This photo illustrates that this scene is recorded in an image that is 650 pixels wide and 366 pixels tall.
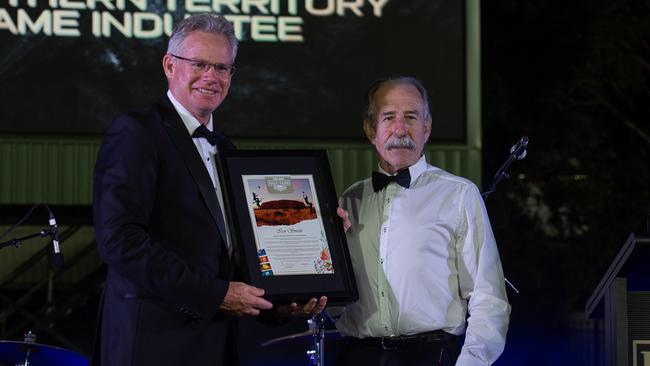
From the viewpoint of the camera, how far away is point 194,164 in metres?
2.96

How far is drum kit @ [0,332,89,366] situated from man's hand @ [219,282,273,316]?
191 centimetres

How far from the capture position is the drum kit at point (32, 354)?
4.62 m

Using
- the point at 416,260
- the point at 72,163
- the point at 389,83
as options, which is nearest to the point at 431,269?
the point at 416,260

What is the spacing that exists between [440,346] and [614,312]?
0.56 m

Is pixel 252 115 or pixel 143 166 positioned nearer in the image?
pixel 143 166

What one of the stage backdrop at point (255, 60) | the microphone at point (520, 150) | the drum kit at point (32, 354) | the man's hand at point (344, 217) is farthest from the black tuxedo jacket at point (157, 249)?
the stage backdrop at point (255, 60)

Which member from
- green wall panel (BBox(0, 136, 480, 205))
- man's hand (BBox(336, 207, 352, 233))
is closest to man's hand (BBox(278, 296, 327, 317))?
man's hand (BBox(336, 207, 352, 233))

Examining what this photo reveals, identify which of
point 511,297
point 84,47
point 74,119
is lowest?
point 511,297

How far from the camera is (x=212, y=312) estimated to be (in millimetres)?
2840

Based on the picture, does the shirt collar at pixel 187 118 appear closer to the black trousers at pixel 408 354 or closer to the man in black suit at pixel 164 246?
the man in black suit at pixel 164 246

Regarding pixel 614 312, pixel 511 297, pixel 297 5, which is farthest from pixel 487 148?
pixel 614 312

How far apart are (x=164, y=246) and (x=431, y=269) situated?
2.73 ft

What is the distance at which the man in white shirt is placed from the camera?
325 cm

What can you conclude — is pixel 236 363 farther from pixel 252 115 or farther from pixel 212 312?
pixel 252 115
